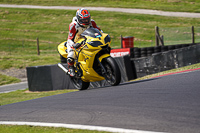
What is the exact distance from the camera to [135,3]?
158 ft

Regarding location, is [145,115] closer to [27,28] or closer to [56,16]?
[27,28]

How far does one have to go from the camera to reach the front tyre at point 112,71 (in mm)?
7754

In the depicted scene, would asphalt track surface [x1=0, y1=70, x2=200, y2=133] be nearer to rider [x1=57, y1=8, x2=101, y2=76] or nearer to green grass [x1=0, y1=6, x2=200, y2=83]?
rider [x1=57, y1=8, x2=101, y2=76]

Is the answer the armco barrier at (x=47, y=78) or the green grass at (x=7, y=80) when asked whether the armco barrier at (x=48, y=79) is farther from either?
the green grass at (x=7, y=80)

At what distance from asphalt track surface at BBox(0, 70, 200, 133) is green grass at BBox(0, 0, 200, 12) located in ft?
119

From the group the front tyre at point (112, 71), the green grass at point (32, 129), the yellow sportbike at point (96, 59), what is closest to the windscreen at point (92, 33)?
the yellow sportbike at point (96, 59)

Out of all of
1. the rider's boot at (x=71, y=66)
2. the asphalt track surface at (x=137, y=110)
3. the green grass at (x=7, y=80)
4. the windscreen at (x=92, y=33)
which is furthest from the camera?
the green grass at (x=7, y=80)

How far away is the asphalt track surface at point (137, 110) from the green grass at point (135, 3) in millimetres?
36281

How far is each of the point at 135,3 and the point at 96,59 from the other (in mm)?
41101

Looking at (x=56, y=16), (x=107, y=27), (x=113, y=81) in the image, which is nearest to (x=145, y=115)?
(x=113, y=81)

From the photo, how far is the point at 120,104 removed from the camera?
5.52 m

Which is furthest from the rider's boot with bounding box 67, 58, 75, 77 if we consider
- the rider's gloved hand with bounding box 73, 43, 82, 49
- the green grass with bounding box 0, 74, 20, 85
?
the green grass with bounding box 0, 74, 20, 85

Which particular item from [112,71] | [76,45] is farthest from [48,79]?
[112,71]

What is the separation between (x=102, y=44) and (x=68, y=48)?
4.85 ft
